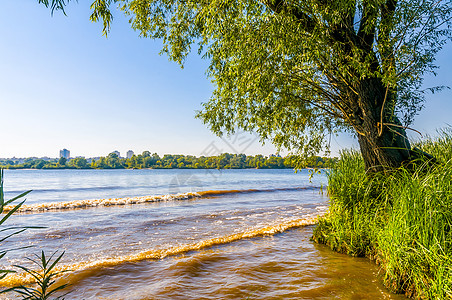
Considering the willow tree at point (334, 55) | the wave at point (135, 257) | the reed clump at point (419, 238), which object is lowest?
the wave at point (135, 257)

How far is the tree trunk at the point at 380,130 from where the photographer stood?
21.3ft

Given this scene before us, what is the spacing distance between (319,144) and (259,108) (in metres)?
2.40

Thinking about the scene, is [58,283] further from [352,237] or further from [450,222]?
[450,222]

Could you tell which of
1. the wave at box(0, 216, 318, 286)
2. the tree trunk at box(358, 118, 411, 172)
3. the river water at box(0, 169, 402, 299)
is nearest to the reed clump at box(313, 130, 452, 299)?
the river water at box(0, 169, 402, 299)

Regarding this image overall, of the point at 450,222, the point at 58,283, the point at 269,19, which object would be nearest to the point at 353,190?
the point at 450,222

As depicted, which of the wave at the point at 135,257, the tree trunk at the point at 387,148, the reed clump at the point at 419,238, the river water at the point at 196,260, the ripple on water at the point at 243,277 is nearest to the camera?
the reed clump at the point at 419,238

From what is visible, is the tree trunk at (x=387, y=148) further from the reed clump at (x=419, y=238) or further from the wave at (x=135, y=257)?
the wave at (x=135, y=257)

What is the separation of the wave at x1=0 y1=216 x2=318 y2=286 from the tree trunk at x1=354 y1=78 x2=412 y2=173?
3.88 metres

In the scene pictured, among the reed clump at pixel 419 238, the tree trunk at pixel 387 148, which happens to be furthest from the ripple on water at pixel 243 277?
the tree trunk at pixel 387 148

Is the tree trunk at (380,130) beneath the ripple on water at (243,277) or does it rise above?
above

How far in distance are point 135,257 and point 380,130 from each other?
6455mm

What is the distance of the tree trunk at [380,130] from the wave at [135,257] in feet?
12.7

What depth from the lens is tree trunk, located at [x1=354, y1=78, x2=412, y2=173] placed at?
21.3ft

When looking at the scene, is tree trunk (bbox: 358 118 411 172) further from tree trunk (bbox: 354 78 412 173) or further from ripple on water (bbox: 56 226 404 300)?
ripple on water (bbox: 56 226 404 300)
